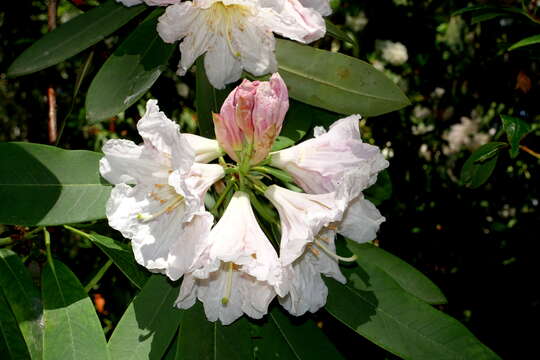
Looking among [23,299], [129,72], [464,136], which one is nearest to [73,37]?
[129,72]

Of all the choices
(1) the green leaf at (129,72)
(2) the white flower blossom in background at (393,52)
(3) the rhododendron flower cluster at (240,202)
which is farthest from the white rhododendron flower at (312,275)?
(2) the white flower blossom in background at (393,52)

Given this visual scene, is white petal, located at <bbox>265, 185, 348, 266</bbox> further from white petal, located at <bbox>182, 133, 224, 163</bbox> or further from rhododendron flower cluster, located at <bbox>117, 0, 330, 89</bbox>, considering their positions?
rhododendron flower cluster, located at <bbox>117, 0, 330, 89</bbox>

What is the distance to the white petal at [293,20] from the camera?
3.50 feet

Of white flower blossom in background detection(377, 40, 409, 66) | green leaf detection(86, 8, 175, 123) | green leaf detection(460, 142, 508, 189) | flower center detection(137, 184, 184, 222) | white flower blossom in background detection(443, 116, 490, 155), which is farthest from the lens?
white flower blossom in background detection(443, 116, 490, 155)

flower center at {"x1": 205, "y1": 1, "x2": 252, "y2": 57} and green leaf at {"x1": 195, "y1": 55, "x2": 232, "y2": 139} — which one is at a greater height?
flower center at {"x1": 205, "y1": 1, "x2": 252, "y2": 57}

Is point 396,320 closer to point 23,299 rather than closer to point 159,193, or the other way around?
point 159,193

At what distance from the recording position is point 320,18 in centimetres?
109

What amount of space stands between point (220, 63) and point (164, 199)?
32 cm

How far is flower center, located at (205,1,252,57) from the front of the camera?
113 cm

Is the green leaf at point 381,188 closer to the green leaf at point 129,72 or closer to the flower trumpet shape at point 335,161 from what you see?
the flower trumpet shape at point 335,161

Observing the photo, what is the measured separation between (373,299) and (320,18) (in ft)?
1.80

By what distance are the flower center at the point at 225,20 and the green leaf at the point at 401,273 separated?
1.62ft

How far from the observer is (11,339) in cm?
97

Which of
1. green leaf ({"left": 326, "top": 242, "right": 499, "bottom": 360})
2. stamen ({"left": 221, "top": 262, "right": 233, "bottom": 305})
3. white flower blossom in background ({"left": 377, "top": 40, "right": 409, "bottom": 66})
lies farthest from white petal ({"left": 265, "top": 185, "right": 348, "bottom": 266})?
white flower blossom in background ({"left": 377, "top": 40, "right": 409, "bottom": 66})
